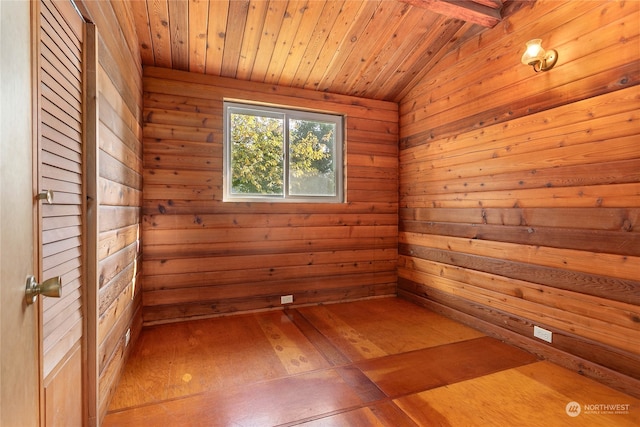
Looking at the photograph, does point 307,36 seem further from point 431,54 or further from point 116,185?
point 116,185

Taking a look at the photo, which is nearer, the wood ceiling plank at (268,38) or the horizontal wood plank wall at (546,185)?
the horizontal wood plank wall at (546,185)

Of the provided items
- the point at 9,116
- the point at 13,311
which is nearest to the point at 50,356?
the point at 13,311

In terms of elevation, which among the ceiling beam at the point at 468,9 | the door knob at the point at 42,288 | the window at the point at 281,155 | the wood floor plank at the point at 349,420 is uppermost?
the ceiling beam at the point at 468,9

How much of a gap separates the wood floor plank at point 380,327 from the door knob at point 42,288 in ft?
6.19

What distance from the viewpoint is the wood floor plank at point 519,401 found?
1591 mm

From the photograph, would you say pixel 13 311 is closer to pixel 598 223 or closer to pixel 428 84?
pixel 598 223

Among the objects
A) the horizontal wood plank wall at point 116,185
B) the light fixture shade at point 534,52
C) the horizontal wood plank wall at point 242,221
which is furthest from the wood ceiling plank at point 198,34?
the light fixture shade at point 534,52

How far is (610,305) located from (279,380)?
6.87 feet

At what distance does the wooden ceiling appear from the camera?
92.7 inches

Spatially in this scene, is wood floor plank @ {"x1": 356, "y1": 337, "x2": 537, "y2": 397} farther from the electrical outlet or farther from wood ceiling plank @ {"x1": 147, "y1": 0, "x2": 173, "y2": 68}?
wood ceiling plank @ {"x1": 147, "y1": 0, "x2": 173, "y2": 68}

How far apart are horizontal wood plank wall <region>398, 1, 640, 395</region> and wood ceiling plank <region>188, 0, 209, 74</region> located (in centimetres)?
225

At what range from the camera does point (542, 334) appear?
226 centimetres

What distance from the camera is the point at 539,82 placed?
90.0 inches

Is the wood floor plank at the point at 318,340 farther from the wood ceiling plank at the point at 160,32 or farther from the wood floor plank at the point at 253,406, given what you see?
the wood ceiling plank at the point at 160,32
